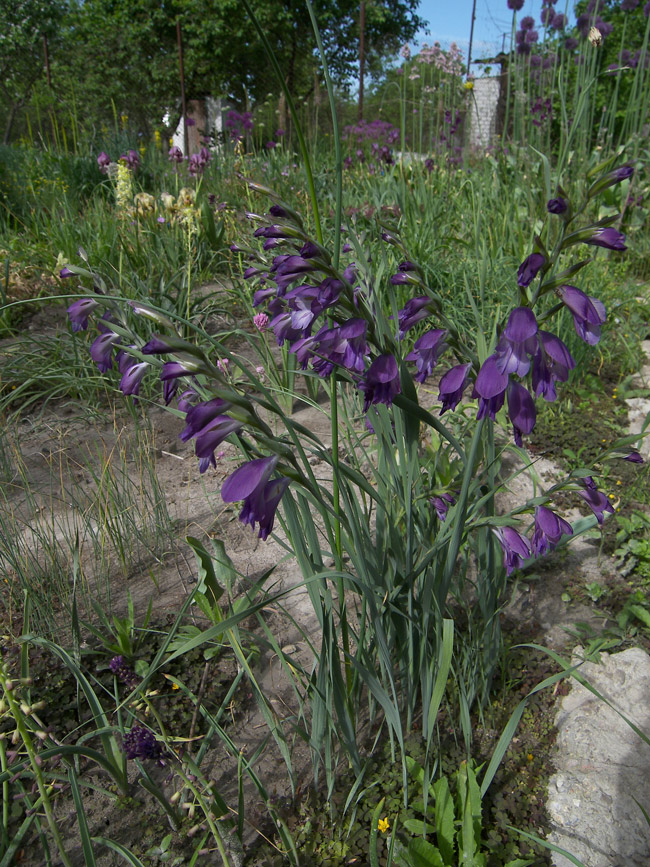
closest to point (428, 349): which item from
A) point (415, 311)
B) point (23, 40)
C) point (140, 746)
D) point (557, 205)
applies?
point (415, 311)

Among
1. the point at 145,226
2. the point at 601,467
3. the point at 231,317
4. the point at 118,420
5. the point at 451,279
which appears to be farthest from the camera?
the point at 145,226

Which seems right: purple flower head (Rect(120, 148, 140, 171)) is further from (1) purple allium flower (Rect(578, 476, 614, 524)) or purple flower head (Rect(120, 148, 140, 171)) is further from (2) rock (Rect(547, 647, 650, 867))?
(2) rock (Rect(547, 647, 650, 867))

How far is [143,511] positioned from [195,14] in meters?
24.2

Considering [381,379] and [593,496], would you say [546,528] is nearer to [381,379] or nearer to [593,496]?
[593,496]

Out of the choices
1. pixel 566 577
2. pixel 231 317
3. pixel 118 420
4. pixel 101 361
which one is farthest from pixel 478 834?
pixel 231 317

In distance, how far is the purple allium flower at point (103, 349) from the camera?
1.07 metres

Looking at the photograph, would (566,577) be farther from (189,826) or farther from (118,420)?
(118,420)

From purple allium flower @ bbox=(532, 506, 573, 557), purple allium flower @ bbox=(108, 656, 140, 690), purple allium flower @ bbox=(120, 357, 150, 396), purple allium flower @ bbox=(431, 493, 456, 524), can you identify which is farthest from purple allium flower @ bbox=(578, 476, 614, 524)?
purple allium flower @ bbox=(108, 656, 140, 690)

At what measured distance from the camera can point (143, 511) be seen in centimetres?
203

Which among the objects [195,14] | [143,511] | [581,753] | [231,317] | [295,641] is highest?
[195,14]

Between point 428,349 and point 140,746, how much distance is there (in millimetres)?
981

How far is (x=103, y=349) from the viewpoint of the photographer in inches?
42.7

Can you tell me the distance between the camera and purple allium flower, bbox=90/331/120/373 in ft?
3.52

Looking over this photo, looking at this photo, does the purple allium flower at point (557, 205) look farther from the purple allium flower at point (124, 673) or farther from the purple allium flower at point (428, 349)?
the purple allium flower at point (124, 673)
